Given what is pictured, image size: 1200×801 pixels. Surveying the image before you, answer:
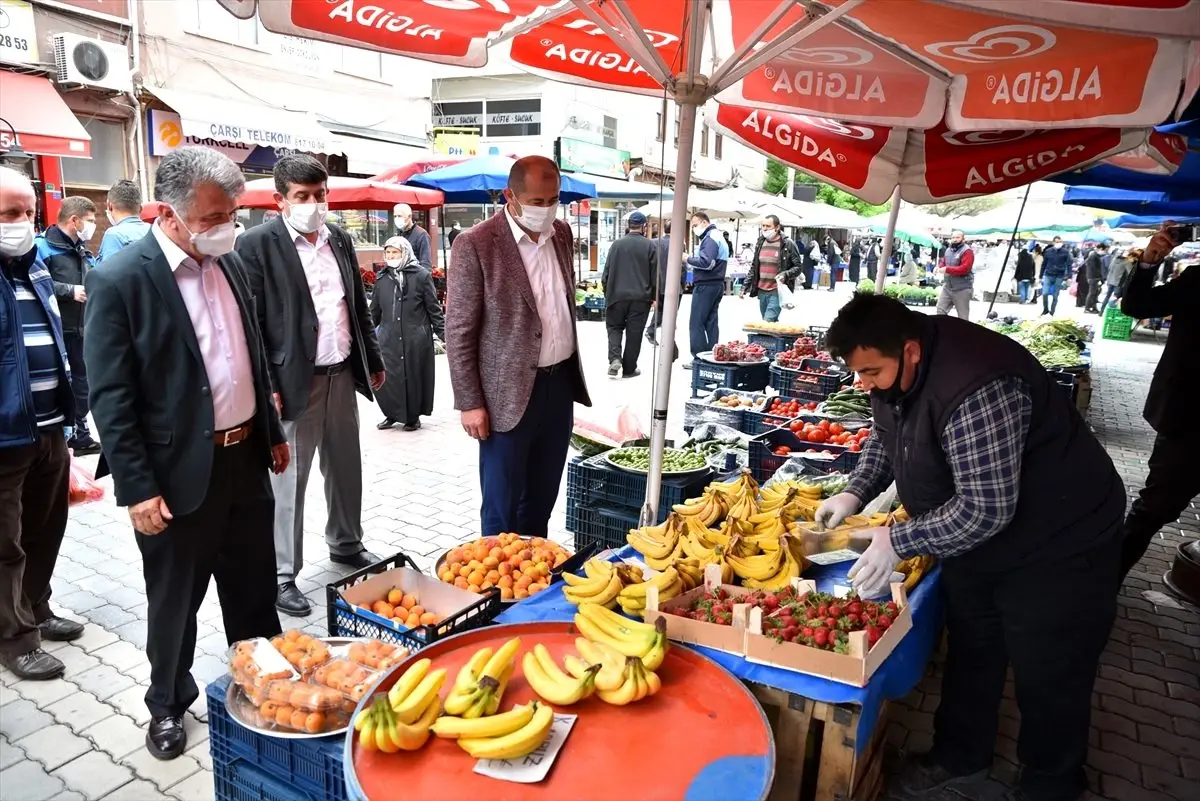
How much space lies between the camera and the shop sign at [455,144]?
70.4 ft

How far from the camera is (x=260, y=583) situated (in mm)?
3502

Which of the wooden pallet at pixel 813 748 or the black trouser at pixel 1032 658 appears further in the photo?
the black trouser at pixel 1032 658

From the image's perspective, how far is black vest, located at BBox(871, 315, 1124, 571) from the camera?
2.70 m

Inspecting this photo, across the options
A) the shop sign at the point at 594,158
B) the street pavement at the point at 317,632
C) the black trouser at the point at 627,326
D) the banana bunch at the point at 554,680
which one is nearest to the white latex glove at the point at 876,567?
the street pavement at the point at 317,632

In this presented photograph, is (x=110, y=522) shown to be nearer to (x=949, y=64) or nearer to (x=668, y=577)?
(x=668, y=577)

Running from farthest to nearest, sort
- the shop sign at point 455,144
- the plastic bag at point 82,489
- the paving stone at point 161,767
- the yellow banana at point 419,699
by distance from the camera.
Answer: the shop sign at point 455,144
the plastic bag at point 82,489
the paving stone at point 161,767
the yellow banana at point 419,699

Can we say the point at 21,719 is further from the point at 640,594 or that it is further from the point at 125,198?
the point at 125,198

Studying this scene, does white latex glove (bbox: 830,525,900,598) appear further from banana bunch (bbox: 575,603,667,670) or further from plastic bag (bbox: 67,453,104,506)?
plastic bag (bbox: 67,453,104,506)

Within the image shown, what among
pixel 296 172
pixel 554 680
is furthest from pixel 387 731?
pixel 296 172

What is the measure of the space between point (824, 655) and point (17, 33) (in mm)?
15906

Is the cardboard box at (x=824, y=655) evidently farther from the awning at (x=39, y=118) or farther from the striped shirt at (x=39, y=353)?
the awning at (x=39, y=118)

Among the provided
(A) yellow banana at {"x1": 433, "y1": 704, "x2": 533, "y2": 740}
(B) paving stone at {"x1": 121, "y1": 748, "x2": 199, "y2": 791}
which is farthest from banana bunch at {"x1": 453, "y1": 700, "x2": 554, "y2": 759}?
(B) paving stone at {"x1": 121, "y1": 748, "x2": 199, "y2": 791}

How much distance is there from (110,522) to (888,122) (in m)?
6.13

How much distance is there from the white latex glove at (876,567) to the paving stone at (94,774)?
10.2 ft
